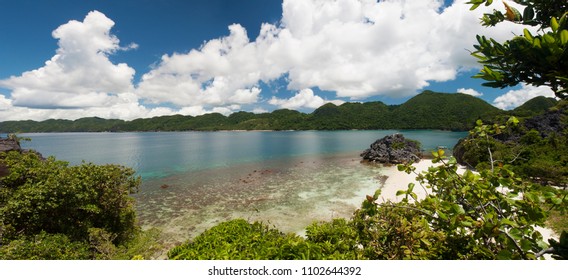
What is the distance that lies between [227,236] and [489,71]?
6.14 metres

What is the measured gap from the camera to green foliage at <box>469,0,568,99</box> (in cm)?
219

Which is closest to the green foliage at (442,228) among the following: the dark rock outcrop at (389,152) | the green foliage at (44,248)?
the green foliage at (44,248)

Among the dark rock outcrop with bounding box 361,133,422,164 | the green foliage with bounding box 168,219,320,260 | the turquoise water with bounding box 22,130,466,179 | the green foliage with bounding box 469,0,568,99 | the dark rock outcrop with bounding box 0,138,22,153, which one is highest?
the green foliage with bounding box 469,0,568,99

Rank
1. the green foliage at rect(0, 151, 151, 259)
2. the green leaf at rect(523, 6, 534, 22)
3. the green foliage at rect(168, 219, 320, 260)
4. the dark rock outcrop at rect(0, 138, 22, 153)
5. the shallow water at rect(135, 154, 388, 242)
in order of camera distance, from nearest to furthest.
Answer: the green leaf at rect(523, 6, 534, 22), the green foliage at rect(168, 219, 320, 260), the green foliage at rect(0, 151, 151, 259), the dark rock outcrop at rect(0, 138, 22, 153), the shallow water at rect(135, 154, 388, 242)

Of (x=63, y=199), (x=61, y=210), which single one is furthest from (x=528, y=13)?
(x=61, y=210)

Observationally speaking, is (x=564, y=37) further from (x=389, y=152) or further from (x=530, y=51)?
(x=389, y=152)

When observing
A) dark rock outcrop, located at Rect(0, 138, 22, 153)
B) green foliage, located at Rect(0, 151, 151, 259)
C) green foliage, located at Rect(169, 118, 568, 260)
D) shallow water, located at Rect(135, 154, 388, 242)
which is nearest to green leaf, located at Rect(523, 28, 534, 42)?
green foliage, located at Rect(169, 118, 568, 260)

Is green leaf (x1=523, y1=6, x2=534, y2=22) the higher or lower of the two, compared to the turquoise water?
higher

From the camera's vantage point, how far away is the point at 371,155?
4959cm

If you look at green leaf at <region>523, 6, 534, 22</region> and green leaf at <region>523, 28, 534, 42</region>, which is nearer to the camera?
green leaf at <region>523, 28, 534, 42</region>

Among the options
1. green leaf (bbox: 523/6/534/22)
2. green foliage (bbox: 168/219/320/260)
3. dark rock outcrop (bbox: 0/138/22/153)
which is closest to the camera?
green leaf (bbox: 523/6/534/22)

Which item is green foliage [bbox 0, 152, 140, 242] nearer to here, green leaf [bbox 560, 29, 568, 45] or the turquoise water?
green leaf [bbox 560, 29, 568, 45]

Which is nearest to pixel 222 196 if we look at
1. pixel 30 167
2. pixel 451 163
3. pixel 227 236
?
pixel 30 167

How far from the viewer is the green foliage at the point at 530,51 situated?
219cm
